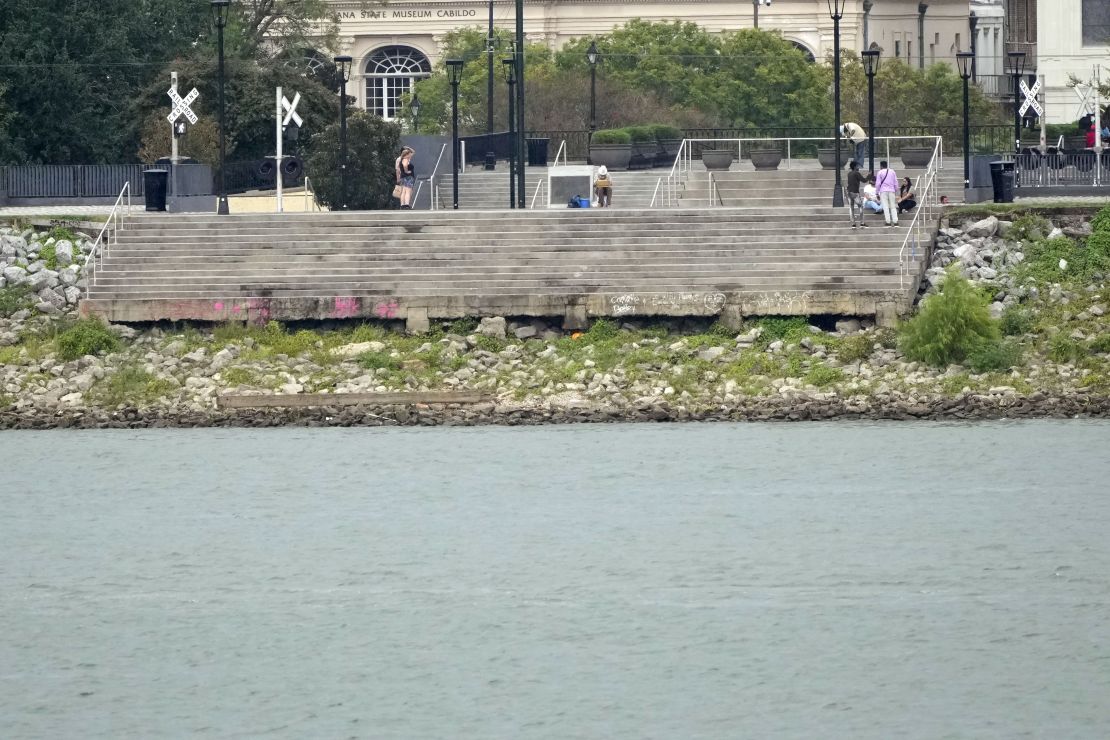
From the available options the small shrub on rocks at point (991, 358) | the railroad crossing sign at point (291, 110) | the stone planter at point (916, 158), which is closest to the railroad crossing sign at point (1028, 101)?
the stone planter at point (916, 158)

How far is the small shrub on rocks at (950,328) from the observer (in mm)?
38500

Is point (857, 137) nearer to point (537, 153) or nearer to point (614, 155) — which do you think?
point (614, 155)

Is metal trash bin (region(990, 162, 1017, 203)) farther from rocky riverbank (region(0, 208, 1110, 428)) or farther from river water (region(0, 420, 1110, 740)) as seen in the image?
river water (region(0, 420, 1110, 740))

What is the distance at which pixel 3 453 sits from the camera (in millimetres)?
36750

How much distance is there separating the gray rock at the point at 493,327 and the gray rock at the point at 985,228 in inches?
319

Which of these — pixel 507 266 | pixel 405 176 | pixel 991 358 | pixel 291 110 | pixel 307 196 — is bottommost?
pixel 991 358

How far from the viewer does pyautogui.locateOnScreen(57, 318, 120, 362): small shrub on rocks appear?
134 feet

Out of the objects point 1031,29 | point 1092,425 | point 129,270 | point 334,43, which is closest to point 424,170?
point 129,270

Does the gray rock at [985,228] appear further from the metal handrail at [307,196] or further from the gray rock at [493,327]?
the metal handrail at [307,196]

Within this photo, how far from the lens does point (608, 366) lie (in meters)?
39.4

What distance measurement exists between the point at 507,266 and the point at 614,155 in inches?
514

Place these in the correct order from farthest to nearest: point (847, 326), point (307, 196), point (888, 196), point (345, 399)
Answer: point (307, 196), point (888, 196), point (847, 326), point (345, 399)

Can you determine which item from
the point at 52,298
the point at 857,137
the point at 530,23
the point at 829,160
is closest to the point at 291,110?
the point at 52,298

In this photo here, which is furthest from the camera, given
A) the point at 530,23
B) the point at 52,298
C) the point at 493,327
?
the point at 530,23
